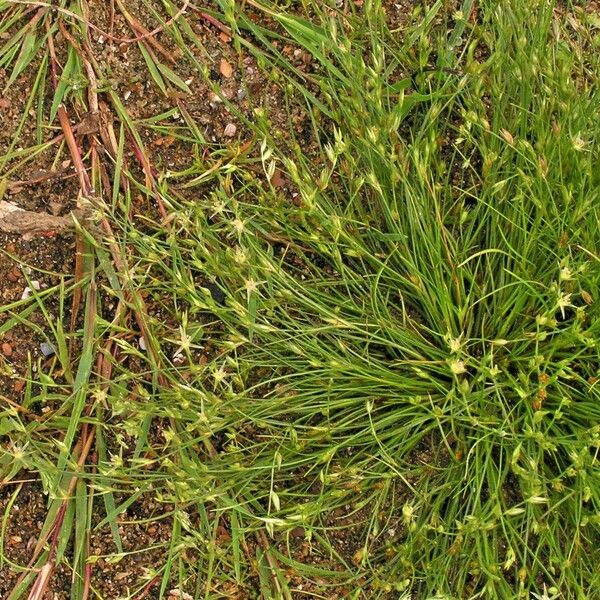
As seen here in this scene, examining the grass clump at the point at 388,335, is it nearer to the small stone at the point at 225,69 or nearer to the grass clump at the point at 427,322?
the grass clump at the point at 427,322

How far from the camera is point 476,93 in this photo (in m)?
1.93

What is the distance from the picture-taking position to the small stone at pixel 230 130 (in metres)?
2.24

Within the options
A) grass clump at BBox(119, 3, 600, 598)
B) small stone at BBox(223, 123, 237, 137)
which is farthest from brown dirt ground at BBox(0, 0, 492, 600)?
grass clump at BBox(119, 3, 600, 598)

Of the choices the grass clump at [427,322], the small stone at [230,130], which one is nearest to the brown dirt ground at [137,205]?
the small stone at [230,130]

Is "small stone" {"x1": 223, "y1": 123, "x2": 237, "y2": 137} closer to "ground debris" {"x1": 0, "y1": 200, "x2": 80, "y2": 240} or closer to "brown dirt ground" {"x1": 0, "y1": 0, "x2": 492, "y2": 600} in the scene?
"brown dirt ground" {"x1": 0, "y1": 0, "x2": 492, "y2": 600}

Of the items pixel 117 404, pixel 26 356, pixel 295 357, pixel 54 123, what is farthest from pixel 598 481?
pixel 54 123

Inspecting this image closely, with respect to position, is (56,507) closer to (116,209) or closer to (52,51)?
(116,209)

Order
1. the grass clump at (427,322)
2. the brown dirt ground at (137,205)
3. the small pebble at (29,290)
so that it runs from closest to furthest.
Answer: the grass clump at (427,322)
the brown dirt ground at (137,205)
the small pebble at (29,290)

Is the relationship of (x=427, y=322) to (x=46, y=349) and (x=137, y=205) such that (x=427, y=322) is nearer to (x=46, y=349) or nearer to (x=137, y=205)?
(x=137, y=205)

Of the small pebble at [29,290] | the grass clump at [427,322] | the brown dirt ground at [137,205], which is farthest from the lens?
the small pebble at [29,290]

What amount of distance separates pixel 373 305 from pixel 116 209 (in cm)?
79

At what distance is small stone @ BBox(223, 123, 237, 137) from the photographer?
2.24m

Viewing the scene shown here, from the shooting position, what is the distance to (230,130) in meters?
2.24

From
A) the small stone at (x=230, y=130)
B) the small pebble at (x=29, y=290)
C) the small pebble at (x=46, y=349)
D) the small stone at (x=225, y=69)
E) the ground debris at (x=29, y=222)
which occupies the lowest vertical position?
the small pebble at (x=46, y=349)
